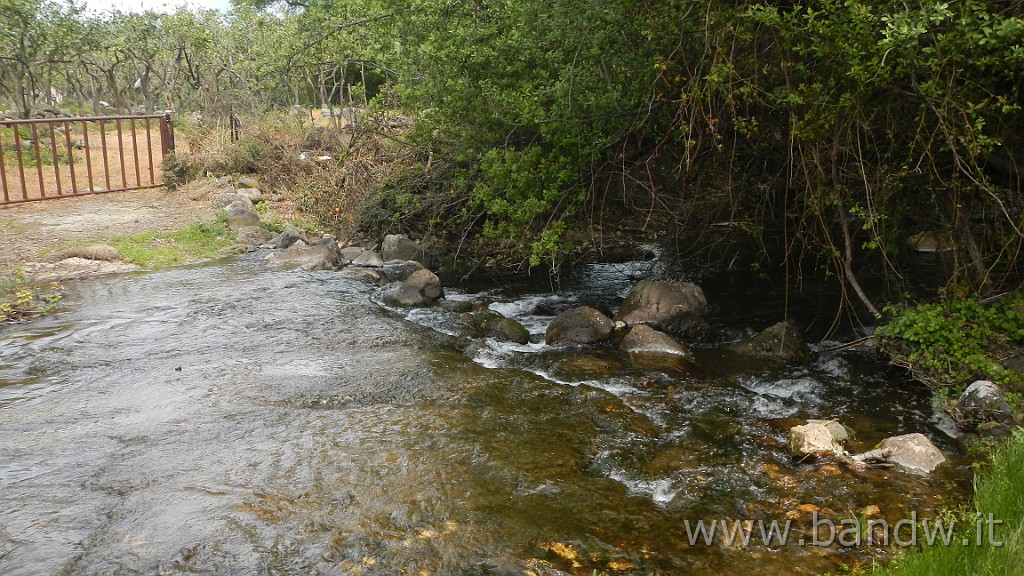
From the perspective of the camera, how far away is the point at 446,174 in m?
12.3

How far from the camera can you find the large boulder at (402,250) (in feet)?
41.5

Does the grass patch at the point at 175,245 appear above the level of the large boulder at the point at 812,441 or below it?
above

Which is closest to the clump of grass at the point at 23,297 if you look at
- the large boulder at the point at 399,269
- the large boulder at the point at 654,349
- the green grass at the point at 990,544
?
the large boulder at the point at 399,269

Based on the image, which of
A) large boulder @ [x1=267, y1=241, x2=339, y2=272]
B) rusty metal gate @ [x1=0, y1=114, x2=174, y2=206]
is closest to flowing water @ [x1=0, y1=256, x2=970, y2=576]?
large boulder @ [x1=267, y1=241, x2=339, y2=272]

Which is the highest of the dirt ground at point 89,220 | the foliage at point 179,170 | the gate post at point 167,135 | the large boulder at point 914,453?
the gate post at point 167,135

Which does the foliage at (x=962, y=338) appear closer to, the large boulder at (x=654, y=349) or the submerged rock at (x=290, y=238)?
the large boulder at (x=654, y=349)

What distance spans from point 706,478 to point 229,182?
1284cm

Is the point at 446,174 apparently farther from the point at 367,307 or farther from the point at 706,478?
the point at 706,478

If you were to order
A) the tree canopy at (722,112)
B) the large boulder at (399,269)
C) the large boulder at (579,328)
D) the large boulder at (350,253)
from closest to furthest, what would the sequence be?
the tree canopy at (722,112) → the large boulder at (579,328) → the large boulder at (399,269) → the large boulder at (350,253)

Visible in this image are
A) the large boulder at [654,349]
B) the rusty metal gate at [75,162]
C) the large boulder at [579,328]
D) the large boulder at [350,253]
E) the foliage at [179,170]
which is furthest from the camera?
the foliage at [179,170]

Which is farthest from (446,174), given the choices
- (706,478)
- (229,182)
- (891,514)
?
(891,514)

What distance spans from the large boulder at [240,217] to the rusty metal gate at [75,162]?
2.71 meters

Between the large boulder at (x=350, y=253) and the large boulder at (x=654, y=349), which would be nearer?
the large boulder at (x=654, y=349)

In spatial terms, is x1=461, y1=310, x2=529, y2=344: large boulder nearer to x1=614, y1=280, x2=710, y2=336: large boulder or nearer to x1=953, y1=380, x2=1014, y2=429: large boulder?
x1=614, y1=280, x2=710, y2=336: large boulder
